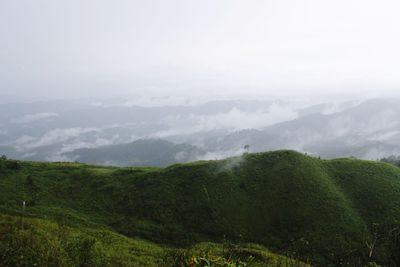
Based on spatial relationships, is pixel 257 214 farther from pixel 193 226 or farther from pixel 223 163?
pixel 223 163

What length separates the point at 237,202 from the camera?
74.6 metres

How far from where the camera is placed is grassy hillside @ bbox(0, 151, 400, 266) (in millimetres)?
62094

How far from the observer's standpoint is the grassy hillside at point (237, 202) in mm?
62094

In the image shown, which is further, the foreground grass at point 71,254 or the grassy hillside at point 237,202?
the grassy hillside at point 237,202

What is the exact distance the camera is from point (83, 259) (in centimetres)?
2975

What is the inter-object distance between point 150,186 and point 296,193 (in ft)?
109

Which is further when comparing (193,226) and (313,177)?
(313,177)

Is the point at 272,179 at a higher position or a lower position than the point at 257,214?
higher

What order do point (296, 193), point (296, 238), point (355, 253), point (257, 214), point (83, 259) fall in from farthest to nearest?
point (296, 193), point (257, 214), point (296, 238), point (355, 253), point (83, 259)

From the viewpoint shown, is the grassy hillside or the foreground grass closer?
the foreground grass

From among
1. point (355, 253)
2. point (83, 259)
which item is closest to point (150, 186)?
point (355, 253)

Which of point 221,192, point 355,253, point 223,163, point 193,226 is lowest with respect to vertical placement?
point 355,253

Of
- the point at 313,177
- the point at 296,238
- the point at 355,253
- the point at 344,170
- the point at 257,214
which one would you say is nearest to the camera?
the point at 355,253

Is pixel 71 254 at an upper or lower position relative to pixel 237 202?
upper
